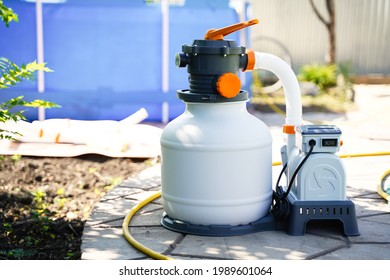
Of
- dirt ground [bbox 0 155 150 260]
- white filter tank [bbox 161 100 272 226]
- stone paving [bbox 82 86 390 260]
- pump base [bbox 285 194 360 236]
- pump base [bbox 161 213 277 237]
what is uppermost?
white filter tank [bbox 161 100 272 226]

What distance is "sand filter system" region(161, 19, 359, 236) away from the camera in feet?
9.91

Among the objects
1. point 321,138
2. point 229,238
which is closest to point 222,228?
point 229,238

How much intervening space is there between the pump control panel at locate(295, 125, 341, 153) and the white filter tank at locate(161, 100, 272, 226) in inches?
7.0

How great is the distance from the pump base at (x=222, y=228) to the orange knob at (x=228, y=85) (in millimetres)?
644

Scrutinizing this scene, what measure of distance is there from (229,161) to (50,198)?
1.88m

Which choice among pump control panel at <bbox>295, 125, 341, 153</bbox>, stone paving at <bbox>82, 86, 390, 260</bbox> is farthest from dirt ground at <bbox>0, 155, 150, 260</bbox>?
pump control panel at <bbox>295, 125, 341, 153</bbox>

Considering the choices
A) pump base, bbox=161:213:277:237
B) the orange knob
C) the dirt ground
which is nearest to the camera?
the orange knob

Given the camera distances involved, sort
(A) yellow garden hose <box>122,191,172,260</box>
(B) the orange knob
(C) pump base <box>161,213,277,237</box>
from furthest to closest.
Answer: (C) pump base <box>161,213,277,237</box>, (B) the orange knob, (A) yellow garden hose <box>122,191,172,260</box>

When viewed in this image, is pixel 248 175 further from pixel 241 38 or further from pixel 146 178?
pixel 241 38

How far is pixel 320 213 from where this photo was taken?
308cm

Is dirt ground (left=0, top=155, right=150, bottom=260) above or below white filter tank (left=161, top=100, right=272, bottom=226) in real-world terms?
below

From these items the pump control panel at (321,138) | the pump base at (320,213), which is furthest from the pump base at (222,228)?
the pump control panel at (321,138)

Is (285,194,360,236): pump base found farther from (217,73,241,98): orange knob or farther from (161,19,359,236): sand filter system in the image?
(217,73,241,98): orange knob

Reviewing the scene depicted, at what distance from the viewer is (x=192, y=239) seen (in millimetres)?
3064
